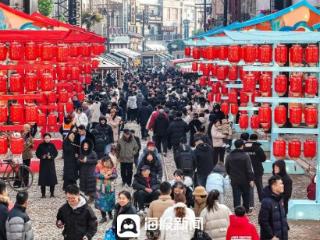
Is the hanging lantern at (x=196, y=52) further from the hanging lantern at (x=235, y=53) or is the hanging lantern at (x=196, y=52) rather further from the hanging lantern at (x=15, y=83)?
the hanging lantern at (x=15, y=83)

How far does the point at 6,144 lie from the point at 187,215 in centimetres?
795

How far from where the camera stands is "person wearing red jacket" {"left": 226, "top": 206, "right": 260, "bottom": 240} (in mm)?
11953

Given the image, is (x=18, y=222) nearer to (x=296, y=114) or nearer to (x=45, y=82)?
(x=296, y=114)

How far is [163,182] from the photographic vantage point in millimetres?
13562

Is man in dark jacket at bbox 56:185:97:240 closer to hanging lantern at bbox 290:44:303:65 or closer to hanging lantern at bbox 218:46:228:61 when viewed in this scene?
hanging lantern at bbox 290:44:303:65

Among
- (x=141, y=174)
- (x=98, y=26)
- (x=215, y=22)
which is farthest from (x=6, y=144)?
(x=98, y=26)

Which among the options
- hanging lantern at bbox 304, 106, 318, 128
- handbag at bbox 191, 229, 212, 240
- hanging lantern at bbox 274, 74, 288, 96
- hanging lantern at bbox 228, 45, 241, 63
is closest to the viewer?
handbag at bbox 191, 229, 212, 240

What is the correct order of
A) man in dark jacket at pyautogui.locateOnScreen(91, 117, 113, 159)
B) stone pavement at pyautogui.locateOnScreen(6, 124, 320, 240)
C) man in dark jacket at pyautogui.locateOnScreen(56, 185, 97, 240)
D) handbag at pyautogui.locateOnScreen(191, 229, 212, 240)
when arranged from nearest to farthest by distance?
1. handbag at pyautogui.locateOnScreen(191, 229, 212, 240)
2. man in dark jacket at pyautogui.locateOnScreen(56, 185, 97, 240)
3. stone pavement at pyautogui.locateOnScreen(6, 124, 320, 240)
4. man in dark jacket at pyautogui.locateOnScreen(91, 117, 113, 159)

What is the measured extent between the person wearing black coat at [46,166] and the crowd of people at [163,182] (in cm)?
2

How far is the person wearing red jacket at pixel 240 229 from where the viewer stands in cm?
1195

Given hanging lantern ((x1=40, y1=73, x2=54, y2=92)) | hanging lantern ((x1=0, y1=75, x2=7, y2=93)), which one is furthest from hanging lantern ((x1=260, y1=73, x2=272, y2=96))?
hanging lantern ((x1=0, y1=75, x2=7, y2=93))

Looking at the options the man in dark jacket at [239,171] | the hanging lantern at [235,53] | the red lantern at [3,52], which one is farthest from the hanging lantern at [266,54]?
the red lantern at [3,52]

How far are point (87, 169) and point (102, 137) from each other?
4.09 m

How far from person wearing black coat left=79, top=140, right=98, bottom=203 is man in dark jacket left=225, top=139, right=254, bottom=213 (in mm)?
3086
